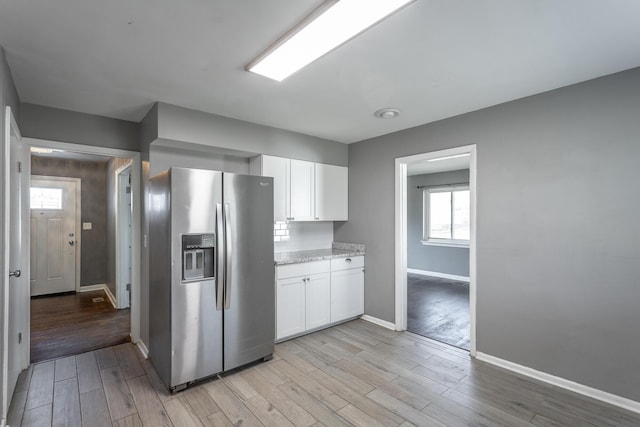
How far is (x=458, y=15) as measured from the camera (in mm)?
1593

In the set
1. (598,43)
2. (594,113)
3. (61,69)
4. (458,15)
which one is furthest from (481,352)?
(61,69)

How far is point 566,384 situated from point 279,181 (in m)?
3.23

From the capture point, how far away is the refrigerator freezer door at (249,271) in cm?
269

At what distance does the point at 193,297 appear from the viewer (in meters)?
2.50

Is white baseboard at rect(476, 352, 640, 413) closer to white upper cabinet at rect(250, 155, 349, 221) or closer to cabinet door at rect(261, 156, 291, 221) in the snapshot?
white upper cabinet at rect(250, 155, 349, 221)

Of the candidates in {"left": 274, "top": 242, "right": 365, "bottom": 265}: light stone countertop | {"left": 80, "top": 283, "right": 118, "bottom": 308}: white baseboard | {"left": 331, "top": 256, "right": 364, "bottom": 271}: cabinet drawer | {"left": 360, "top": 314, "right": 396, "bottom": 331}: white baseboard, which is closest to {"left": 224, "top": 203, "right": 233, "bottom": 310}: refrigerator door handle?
{"left": 274, "top": 242, "right": 365, "bottom": 265}: light stone countertop

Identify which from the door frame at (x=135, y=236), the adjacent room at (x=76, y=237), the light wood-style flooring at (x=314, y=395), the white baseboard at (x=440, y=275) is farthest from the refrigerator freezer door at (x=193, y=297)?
the white baseboard at (x=440, y=275)

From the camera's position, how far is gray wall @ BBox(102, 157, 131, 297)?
4812 mm

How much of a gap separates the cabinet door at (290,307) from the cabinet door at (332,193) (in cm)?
98

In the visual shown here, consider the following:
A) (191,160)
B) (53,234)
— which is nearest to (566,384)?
(191,160)

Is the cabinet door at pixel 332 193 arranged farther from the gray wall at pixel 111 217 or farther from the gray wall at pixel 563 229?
the gray wall at pixel 111 217

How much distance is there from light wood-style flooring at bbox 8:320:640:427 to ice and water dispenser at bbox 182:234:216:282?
0.91 meters

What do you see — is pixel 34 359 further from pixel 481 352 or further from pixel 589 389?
pixel 589 389

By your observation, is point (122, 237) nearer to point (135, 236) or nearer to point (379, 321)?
point (135, 236)
